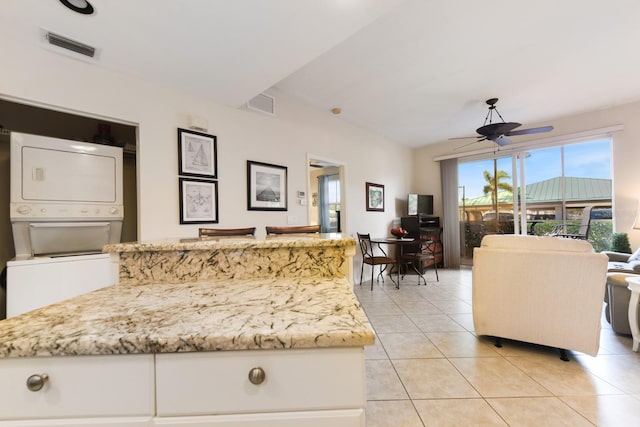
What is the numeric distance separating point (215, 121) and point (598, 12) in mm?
3581

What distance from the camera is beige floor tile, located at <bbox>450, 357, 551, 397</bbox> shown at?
166 centimetres

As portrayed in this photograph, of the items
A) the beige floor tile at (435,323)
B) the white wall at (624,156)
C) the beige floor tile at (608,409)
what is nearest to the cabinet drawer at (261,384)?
the beige floor tile at (608,409)

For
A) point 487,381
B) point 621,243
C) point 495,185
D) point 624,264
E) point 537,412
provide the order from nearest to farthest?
point 537,412 < point 487,381 < point 624,264 < point 621,243 < point 495,185

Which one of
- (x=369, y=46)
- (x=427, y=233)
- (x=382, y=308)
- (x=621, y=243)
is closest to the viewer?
(x=369, y=46)

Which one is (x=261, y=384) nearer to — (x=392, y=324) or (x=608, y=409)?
(x=608, y=409)

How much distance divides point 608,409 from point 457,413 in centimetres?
85

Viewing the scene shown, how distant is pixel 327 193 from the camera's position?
5859 millimetres

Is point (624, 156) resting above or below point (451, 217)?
above

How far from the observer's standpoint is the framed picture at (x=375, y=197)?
16.4 ft

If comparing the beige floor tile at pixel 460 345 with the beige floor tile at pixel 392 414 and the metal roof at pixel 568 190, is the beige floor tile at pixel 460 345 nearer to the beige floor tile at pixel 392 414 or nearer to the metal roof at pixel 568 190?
the beige floor tile at pixel 392 414

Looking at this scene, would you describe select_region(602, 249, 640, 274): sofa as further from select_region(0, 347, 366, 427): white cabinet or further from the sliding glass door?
select_region(0, 347, 366, 427): white cabinet

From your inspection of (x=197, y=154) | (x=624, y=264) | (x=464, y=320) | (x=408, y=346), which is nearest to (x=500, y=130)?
(x=624, y=264)

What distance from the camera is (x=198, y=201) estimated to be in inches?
111

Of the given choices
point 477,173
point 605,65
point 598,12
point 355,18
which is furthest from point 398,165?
point 355,18
